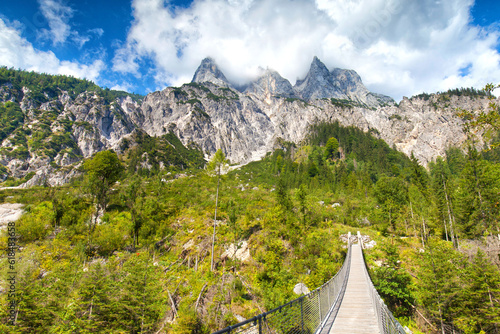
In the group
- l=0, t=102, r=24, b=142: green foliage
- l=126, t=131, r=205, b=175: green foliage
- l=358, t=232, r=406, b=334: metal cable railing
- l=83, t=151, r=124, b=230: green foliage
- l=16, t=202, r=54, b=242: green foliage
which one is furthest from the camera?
l=0, t=102, r=24, b=142: green foliage

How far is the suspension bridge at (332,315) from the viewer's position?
21.7 ft

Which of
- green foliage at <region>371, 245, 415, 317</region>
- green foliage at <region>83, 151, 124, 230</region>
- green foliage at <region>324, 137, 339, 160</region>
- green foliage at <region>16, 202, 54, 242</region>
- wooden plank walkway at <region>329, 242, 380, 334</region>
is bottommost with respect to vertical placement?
green foliage at <region>371, 245, 415, 317</region>

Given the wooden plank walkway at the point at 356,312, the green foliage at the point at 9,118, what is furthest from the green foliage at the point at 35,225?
the green foliage at the point at 9,118

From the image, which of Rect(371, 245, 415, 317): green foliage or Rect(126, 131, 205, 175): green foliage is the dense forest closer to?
Rect(371, 245, 415, 317): green foliage

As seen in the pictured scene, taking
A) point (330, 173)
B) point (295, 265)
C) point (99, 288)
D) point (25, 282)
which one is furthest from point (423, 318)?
point (330, 173)

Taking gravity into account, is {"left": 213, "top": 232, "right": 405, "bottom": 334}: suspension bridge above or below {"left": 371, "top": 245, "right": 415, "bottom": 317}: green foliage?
above

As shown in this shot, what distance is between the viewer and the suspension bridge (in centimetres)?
662

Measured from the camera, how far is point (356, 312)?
11742 millimetres

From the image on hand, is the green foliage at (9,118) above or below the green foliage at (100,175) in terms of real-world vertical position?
above

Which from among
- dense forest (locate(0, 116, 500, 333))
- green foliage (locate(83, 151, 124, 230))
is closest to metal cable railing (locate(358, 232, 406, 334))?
dense forest (locate(0, 116, 500, 333))

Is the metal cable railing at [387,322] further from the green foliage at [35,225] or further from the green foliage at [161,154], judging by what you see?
the green foliage at [161,154]

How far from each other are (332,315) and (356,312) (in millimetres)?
1492

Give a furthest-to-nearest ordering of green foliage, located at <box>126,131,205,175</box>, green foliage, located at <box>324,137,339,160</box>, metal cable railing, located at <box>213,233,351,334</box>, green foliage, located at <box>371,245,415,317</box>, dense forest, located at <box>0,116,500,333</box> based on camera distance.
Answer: green foliage, located at <box>126,131,205,175</box>
green foliage, located at <box>324,137,339,160</box>
green foliage, located at <box>371,245,415,317</box>
dense forest, located at <box>0,116,500,333</box>
metal cable railing, located at <box>213,233,351,334</box>

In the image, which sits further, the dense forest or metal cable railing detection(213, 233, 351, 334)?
the dense forest
